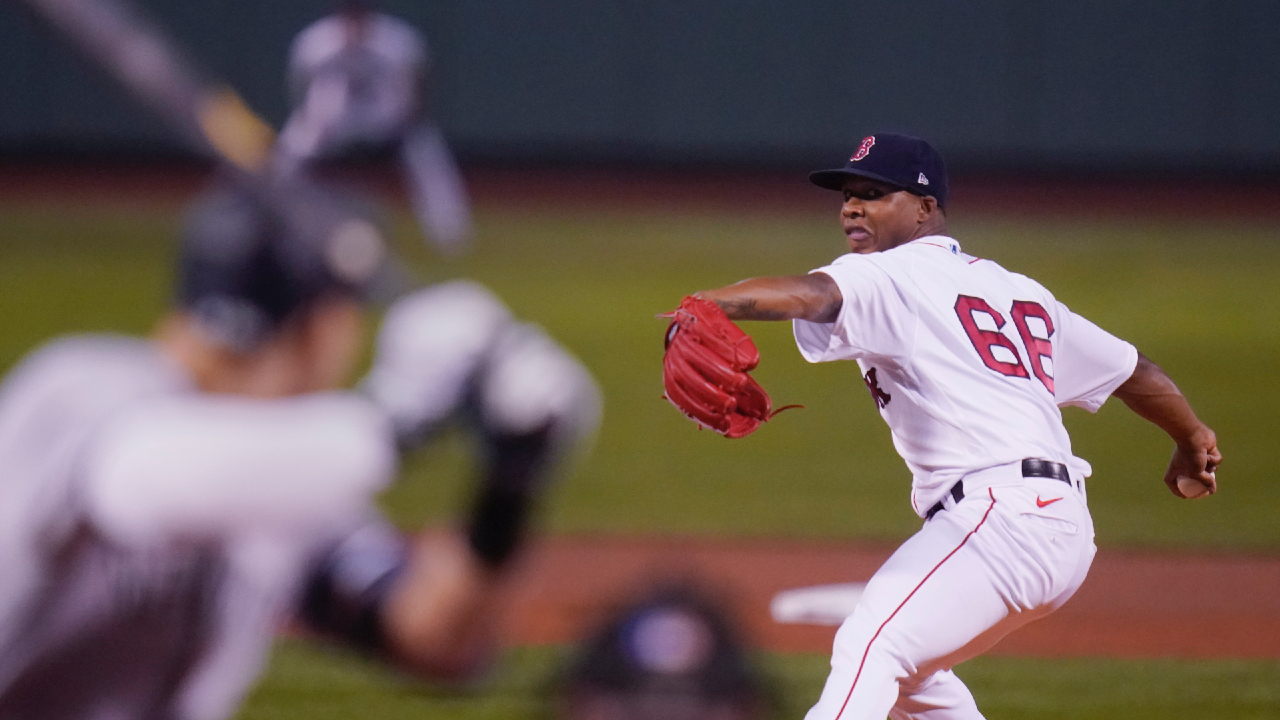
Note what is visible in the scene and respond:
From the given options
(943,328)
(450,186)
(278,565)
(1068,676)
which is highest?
(278,565)

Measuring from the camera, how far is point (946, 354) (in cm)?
298

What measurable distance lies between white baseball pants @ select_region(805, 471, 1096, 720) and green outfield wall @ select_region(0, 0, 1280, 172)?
16636 mm

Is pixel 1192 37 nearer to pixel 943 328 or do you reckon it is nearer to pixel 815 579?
pixel 815 579

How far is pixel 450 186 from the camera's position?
1889 centimetres

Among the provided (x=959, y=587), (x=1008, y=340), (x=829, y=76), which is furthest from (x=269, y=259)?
(x=829, y=76)

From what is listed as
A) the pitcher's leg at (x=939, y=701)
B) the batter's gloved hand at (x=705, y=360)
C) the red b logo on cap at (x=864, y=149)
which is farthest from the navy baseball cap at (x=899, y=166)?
the pitcher's leg at (x=939, y=701)

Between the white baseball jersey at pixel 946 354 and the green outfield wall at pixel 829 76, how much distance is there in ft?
53.9

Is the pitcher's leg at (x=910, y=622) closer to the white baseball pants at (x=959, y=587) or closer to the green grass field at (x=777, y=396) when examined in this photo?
the white baseball pants at (x=959, y=587)

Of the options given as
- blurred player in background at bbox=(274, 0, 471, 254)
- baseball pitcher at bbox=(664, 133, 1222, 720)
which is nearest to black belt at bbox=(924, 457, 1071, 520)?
baseball pitcher at bbox=(664, 133, 1222, 720)

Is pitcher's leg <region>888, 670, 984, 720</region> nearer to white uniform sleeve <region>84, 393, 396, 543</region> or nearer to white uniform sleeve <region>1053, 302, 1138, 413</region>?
white uniform sleeve <region>1053, 302, 1138, 413</region>

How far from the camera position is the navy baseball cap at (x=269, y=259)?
1387 mm

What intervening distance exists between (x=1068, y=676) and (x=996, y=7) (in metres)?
15.4

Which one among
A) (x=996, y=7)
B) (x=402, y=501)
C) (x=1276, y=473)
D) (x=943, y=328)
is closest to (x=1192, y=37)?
(x=996, y=7)

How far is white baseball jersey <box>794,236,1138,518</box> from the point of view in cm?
291
